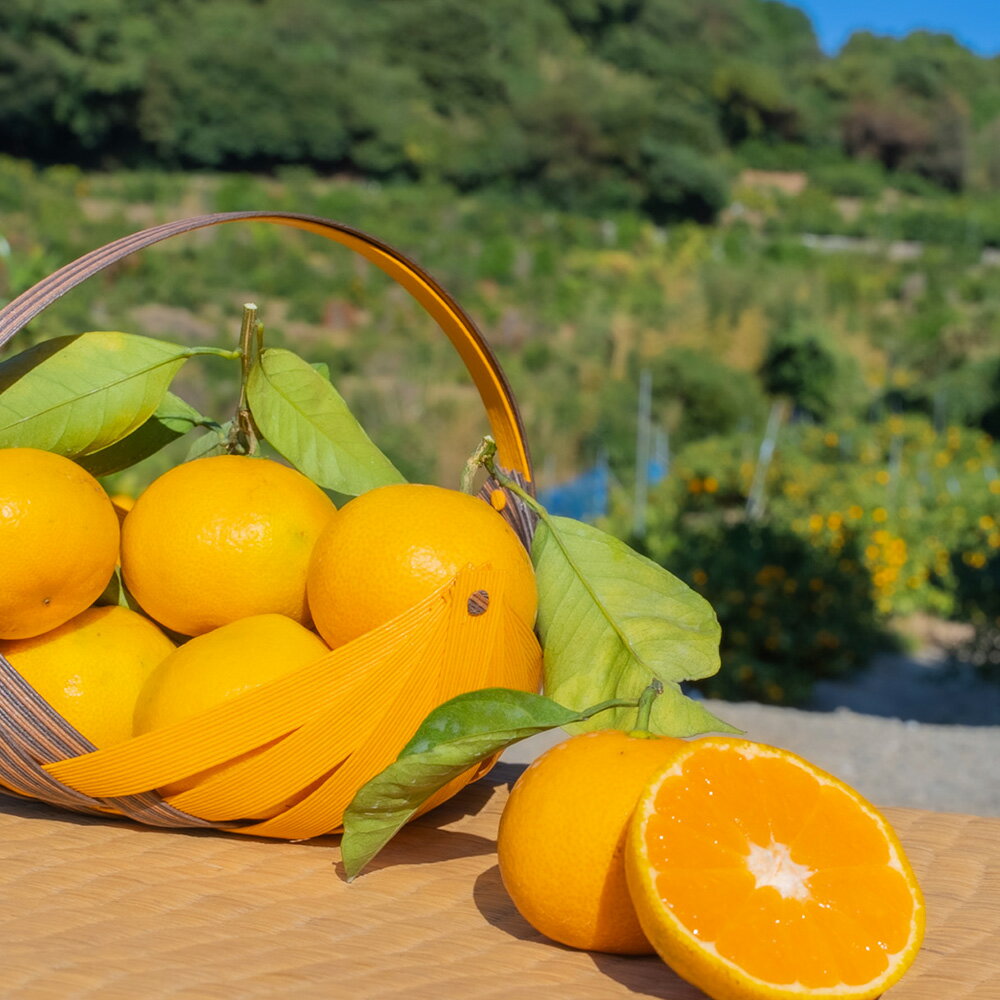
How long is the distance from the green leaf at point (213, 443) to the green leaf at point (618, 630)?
1.02ft

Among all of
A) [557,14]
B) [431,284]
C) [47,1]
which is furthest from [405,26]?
[431,284]

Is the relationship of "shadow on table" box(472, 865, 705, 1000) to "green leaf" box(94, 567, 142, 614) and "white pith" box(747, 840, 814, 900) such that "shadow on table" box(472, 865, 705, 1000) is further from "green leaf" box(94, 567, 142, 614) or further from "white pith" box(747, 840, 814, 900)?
"green leaf" box(94, 567, 142, 614)

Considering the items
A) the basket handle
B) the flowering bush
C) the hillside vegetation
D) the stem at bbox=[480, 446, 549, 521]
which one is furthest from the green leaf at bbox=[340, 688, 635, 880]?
the hillside vegetation

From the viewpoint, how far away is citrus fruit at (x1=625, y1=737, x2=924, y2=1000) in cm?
60

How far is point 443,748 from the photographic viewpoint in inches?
27.5

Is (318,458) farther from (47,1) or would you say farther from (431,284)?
(47,1)

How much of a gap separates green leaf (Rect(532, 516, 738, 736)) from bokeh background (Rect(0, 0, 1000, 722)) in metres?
1.33

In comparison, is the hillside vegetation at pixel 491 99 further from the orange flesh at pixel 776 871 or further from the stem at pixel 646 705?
the orange flesh at pixel 776 871

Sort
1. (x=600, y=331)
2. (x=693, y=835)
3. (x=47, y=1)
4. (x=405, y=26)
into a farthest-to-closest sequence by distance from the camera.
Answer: (x=405, y=26) → (x=47, y=1) → (x=600, y=331) → (x=693, y=835)

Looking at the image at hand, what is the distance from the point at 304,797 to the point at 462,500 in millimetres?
248

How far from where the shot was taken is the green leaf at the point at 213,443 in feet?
3.26

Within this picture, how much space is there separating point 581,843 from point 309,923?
19 cm

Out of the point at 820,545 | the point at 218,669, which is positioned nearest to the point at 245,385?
the point at 218,669

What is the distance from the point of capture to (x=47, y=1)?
776 inches
